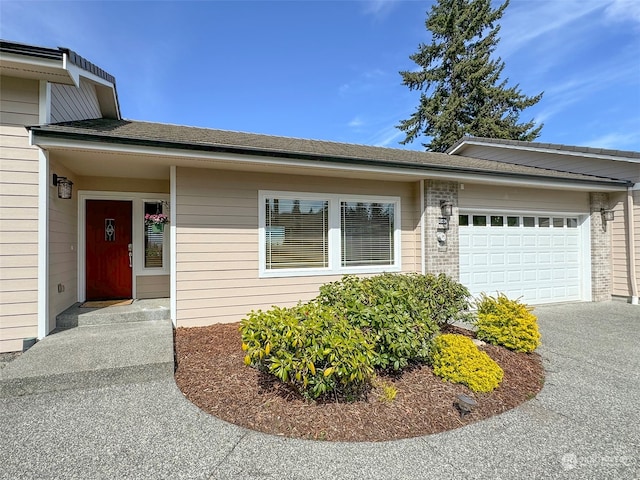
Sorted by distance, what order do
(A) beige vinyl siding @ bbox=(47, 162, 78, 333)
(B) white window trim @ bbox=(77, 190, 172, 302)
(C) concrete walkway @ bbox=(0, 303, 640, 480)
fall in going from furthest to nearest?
1. (B) white window trim @ bbox=(77, 190, 172, 302)
2. (A) beige vinyl siding @ bbox=(47, 162, 78, 333)
3. (C) concrete walkway @ bbox=(0, 303, 640, 480)

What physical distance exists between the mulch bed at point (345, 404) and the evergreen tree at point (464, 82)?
65.6 feet

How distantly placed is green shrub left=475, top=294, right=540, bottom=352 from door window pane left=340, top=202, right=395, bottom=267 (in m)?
2.54

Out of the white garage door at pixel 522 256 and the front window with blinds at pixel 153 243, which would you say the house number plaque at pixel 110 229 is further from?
the white garage door at pixel 522 256

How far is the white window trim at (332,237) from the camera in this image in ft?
20.2

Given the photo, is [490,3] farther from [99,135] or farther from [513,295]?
[99,135]

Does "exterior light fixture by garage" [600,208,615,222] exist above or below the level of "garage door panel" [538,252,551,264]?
above

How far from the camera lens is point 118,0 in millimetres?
6465

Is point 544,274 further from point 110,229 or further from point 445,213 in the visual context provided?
point 110,229

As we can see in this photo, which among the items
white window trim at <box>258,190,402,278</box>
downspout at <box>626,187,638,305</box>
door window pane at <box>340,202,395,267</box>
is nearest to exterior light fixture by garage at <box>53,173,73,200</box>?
white window trim at <box>258,190,402,278</box>

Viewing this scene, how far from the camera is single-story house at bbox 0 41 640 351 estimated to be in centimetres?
448

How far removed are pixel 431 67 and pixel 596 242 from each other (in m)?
17.5

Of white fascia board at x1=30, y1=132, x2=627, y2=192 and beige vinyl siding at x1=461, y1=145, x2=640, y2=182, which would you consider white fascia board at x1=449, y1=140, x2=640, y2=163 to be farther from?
white fascia board at x1=30, y1=132, x2=627, y2=192

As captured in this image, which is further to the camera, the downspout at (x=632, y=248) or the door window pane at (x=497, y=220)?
the downspout at (x=632, y=248)

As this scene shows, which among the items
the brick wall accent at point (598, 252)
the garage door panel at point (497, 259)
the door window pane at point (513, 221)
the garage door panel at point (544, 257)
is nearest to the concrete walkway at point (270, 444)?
the garage door panel at point (497, 259)
